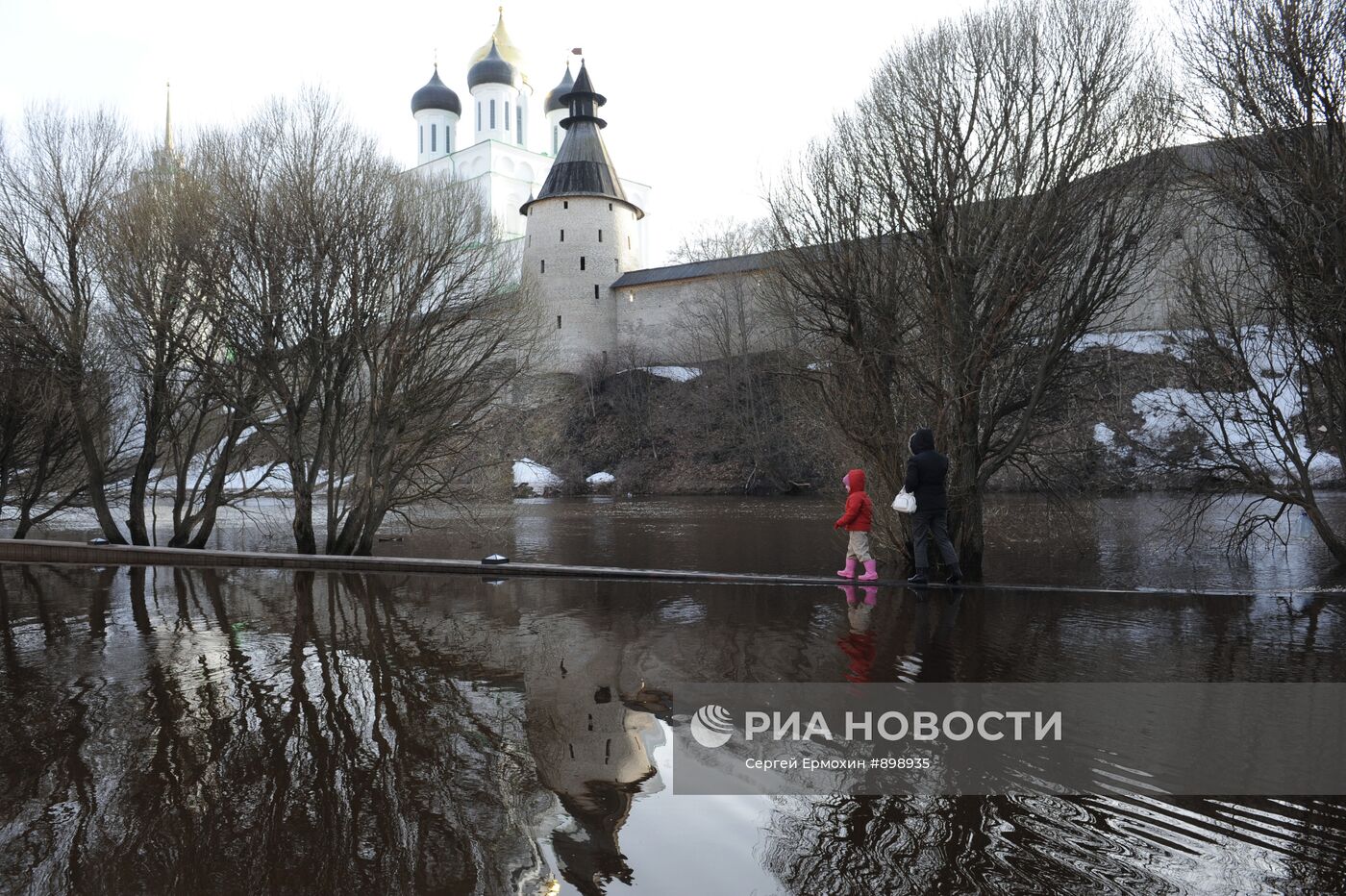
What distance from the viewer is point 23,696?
16.1 ft

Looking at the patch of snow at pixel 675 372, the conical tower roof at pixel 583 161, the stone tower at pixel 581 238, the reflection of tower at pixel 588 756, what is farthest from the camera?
the stone tower at pixel 581 238

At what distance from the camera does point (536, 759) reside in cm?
388

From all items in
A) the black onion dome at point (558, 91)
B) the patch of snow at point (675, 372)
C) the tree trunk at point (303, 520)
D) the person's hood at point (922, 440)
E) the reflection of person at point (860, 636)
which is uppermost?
the black onion dome at point (558, 91)

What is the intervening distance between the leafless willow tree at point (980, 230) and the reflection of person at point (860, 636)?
8.73ft

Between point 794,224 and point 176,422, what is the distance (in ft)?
35.1

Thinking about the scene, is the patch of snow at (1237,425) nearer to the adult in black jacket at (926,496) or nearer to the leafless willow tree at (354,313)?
the adult in black jacket at (926,496)

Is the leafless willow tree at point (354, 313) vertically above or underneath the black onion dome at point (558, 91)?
underneath

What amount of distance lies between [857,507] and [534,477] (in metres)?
30.4

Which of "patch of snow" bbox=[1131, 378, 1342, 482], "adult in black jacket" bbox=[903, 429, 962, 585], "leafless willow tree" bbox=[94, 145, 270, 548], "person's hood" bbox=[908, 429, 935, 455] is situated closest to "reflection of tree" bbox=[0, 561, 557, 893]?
"adult in black jacket" bbox=[903, 429, 962, 585]

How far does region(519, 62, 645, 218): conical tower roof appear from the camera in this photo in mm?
48375

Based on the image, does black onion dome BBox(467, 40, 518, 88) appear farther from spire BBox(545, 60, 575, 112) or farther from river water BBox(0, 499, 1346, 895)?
river water BBox(0, 499, 1346, 895)

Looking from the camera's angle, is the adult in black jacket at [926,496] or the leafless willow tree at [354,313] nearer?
the adult in black jacket at [926,496]

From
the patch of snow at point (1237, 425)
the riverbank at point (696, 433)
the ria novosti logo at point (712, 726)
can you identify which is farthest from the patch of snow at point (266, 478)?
the patch of snow at point (1237, 425)

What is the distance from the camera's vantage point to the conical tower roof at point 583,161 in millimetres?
48375
